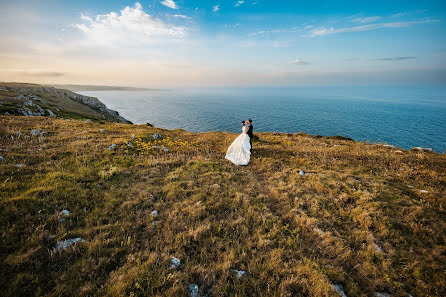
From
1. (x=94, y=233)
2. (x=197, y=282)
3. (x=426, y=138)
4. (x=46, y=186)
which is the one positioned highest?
(x=46, y=186)

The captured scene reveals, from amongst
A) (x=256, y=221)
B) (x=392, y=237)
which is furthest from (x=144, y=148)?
(x=392, y=237)

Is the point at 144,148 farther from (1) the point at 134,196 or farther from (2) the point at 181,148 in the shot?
(1) the point at 134,196

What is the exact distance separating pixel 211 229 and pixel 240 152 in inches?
375

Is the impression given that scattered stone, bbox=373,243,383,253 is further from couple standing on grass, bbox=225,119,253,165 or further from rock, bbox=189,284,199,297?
couple standing on grass, bbox=225,119,253,165

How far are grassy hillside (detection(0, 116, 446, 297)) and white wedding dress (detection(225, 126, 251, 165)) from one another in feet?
9.19

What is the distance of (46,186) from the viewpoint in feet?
25.3

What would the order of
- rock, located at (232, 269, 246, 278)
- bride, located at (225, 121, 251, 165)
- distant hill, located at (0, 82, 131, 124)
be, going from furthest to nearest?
distant hill, located at (0, 82, 131, 124), bride, located at (225, 121, 251, 165), rock, located at (232, 269, 246, 278)

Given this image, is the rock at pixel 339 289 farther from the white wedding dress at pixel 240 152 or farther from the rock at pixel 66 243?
the white wedding dress at pixel 240 152

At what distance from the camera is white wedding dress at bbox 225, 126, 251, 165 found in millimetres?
14898

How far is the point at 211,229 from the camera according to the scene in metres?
6.79

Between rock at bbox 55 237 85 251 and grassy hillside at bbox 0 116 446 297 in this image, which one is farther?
rock at bbox 55 237 85 251

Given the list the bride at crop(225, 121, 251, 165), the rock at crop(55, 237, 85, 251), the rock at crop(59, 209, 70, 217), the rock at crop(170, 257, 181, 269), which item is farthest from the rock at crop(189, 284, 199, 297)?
the bride at crop(225, 121, 251, 165)

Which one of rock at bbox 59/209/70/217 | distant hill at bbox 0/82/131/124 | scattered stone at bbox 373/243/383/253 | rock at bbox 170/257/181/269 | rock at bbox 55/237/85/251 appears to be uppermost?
distant hill at bbox 0/82/131/124

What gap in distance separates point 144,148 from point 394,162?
21.7 meters
